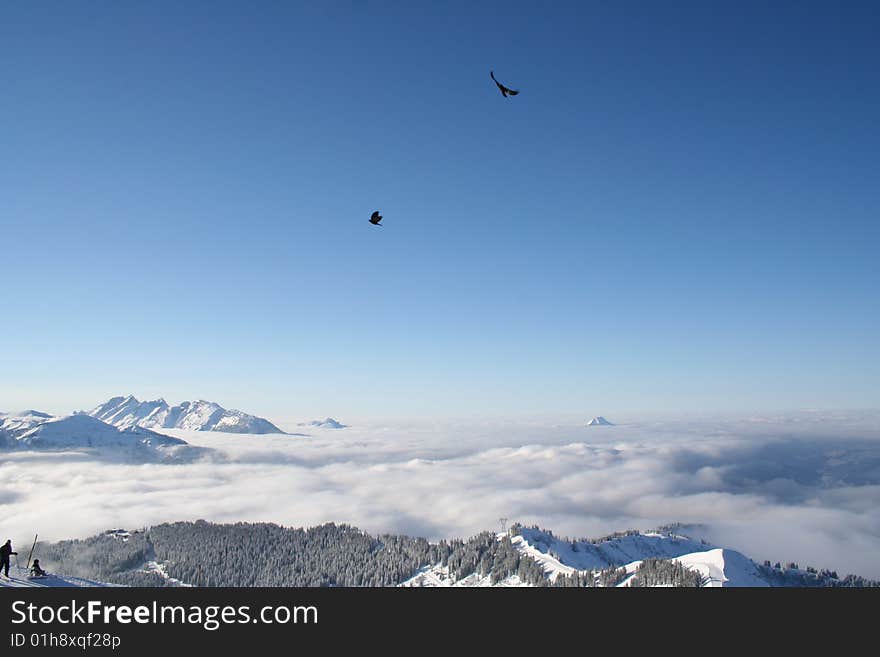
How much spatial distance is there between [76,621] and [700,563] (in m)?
224

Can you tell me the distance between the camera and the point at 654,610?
22062mm

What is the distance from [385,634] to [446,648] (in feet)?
9.11

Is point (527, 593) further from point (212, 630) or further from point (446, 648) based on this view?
point (212, 630)

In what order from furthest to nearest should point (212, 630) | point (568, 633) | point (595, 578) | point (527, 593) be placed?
1. point (595, 578)
2. point (527, 593)
3. point (568, 633)
4. point (212, 630)

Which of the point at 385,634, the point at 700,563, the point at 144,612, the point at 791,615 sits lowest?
the point at 700,563

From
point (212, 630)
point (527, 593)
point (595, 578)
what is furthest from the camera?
point (595, 578)

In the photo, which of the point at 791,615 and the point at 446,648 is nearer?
the point at 446,648

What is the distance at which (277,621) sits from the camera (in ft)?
67.6

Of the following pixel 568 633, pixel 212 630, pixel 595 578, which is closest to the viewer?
pixel 212 630

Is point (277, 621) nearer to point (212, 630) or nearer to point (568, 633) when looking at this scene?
point (212, 630)

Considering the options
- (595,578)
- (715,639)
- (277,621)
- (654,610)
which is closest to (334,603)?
(277,621)

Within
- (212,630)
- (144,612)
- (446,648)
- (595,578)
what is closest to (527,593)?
(446,648)

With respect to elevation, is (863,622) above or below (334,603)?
below

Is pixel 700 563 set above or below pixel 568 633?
below
